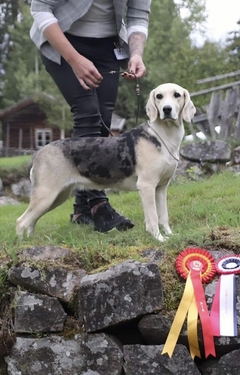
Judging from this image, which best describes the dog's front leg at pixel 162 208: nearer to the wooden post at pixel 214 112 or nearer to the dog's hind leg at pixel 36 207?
the dog's hind leg at pixel 36 207

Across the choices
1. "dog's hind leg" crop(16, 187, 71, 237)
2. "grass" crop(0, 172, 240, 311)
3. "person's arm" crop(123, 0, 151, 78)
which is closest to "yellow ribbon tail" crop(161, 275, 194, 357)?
"grass" crop(0, 172, 240, 311)

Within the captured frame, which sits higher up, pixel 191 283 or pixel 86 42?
pixel 86 42

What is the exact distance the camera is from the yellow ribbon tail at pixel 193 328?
2.89 m

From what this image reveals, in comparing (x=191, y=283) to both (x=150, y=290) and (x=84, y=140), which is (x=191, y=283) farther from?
(x=84, y=140)

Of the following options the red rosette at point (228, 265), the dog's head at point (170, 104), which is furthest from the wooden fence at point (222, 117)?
the red rosette at point (228, 265)

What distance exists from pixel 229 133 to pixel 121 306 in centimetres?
894

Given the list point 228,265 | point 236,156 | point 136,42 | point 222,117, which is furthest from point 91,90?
point 222,117

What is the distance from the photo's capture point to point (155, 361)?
2977 millimetres

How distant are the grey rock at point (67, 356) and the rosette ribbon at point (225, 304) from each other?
0.58 meters

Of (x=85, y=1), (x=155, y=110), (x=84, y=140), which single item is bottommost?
(x=84, y=140)

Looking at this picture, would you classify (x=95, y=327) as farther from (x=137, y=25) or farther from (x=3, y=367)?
(x=137, y=25)

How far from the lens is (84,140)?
4234mm

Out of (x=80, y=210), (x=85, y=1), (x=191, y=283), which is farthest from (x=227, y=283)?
(x=85, y=1)

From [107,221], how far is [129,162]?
24.0 inches
